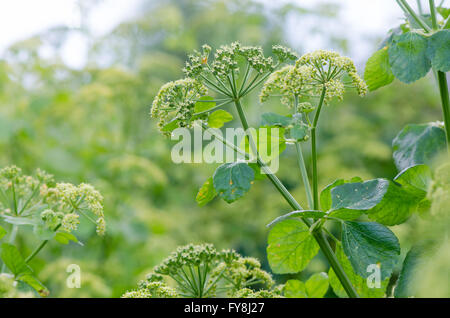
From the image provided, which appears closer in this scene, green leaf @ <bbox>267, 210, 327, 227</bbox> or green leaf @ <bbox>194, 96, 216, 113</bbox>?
green leaf @ <bbox>267, 210, 327, 227</bbox>

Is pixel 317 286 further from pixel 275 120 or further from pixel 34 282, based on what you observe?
pixel 34 282

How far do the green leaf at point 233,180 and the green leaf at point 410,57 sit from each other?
23cm

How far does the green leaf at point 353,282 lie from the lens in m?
0.54

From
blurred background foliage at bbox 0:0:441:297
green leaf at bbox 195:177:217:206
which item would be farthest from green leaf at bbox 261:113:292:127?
blurred background foliage at bbox 0:0:441:297

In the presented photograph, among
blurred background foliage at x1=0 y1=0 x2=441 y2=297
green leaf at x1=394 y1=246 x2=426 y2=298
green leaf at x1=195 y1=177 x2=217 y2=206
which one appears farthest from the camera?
blurred background foliage at x1=0 y1=0 x2=441 y2=297

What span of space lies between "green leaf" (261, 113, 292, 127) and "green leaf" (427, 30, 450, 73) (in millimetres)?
184

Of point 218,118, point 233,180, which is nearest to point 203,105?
point 218,118

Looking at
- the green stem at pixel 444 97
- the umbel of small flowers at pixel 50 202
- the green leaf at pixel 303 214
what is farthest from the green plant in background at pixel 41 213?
the green stem at pixel 444 97

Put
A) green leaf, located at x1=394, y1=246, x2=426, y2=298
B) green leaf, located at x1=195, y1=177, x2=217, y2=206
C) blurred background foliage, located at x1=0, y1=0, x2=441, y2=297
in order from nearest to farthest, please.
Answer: green leaf, located at x1=394, y1=246, x2=426, y2=298
green leaf, located at x1=195, y1=177, x2=217, y2=206
blurred background foliage, located at x1=0, y1=0, x2=441, y2=297

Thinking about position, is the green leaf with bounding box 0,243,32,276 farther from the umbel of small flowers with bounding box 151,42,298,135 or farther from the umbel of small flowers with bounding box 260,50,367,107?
the umbel of small flowers with bounding box 260,50,367,107

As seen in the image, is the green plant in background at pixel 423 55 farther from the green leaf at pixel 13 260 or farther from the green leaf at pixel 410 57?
the green leaf at pixel 13 260

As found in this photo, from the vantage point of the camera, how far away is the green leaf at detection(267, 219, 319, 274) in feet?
1.74

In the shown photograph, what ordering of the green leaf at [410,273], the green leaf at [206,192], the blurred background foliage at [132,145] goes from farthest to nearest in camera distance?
the blurred background foliage at [132,145]
the green leaf at [206,192]
the green leaf at [410,273]

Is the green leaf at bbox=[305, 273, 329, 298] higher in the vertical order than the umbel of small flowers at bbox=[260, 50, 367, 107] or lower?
lower
